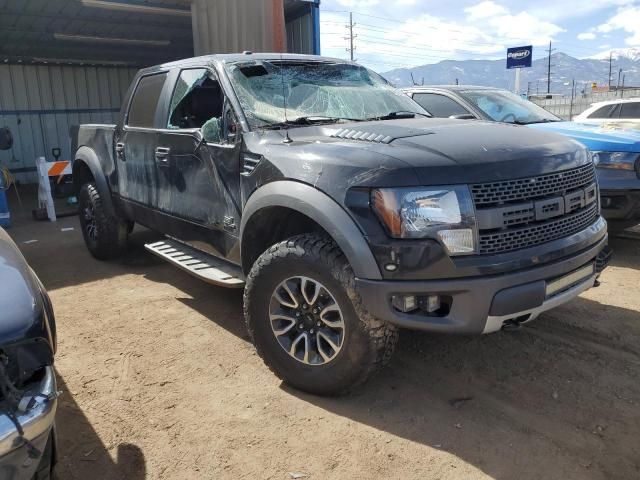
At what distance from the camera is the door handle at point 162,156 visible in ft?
14.2

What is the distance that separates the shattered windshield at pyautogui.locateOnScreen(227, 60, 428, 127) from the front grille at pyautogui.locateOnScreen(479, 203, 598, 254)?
1.49 metres

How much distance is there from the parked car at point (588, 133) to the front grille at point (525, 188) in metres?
1.90

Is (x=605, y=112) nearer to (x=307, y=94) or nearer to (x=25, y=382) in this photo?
(x=307, y=94)

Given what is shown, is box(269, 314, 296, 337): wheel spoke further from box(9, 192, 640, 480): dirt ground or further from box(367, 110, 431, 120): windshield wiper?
box(367, 110, 431, 120): windshield wiper

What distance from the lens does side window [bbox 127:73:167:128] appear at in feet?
15.4

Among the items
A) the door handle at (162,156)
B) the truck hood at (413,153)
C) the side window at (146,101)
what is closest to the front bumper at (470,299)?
the truck hood at (413,153)

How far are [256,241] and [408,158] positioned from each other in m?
1.27

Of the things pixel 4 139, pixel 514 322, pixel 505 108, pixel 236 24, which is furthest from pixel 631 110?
pixel 4 139

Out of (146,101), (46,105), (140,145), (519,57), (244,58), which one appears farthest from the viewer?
(519,57)

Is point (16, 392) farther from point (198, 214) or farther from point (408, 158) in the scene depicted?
point (198, 214)

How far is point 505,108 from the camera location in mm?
6801

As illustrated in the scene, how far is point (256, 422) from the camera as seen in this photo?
2.98 metres

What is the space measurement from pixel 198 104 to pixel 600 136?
175 inches

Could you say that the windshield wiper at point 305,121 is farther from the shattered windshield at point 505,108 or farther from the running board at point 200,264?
the shattered windshield at point 505,108
